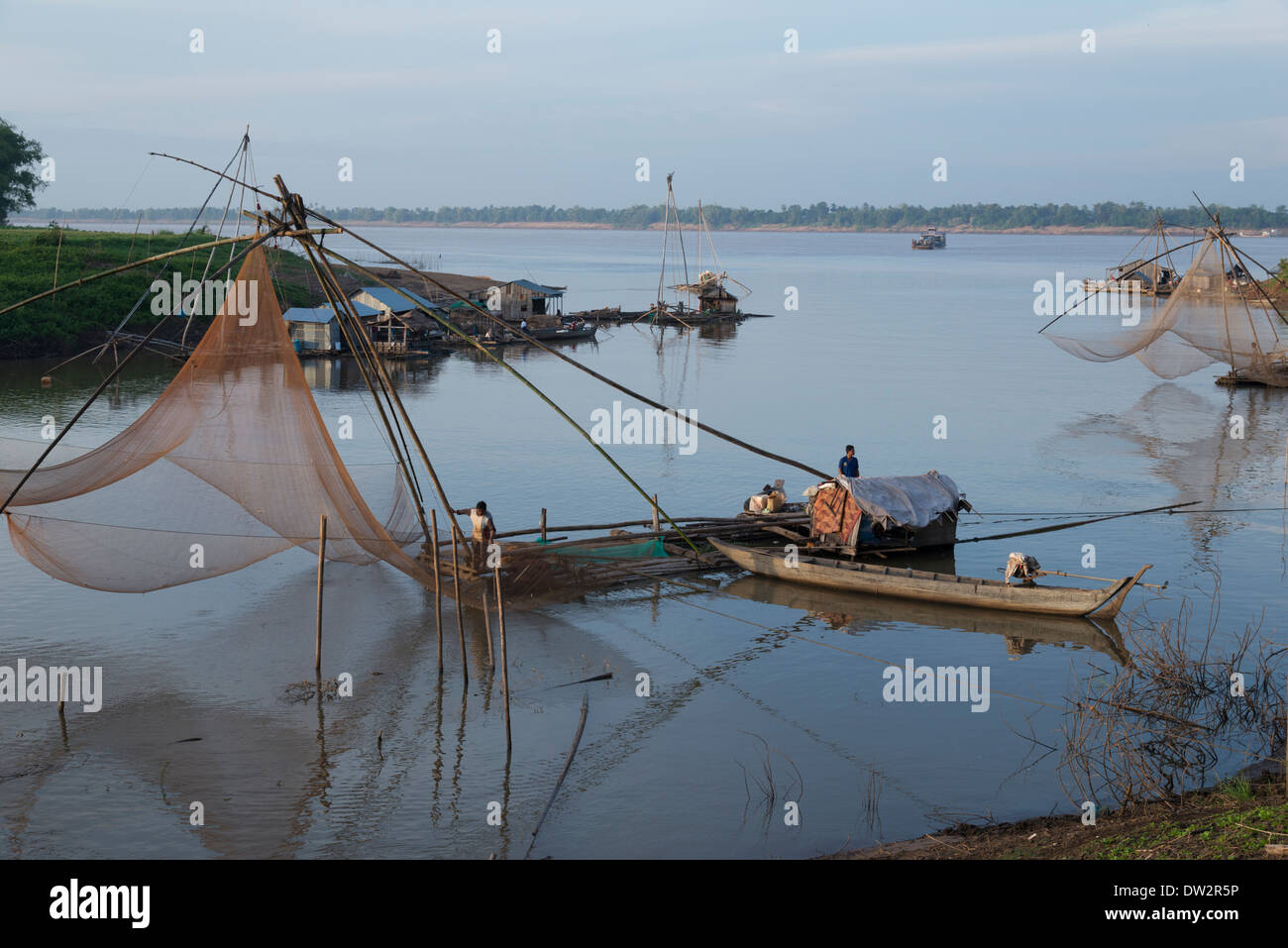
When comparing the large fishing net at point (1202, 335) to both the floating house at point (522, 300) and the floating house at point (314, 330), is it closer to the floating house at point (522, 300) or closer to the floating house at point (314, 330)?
the floating house at point (314, 330)

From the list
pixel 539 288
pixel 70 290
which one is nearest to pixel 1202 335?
pixel 539 288

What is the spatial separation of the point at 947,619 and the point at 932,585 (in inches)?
17.6

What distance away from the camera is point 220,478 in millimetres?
11867

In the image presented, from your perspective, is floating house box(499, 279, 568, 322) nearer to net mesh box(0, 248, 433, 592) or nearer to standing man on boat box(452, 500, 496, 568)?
standing man on boat box(452, 500, 496, 568)

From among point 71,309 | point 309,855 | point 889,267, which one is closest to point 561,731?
point 309,855

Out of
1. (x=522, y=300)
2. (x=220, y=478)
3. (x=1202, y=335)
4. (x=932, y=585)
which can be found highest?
(x=522, y=300)

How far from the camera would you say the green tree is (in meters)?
53.1

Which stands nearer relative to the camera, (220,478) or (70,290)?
(220,478)

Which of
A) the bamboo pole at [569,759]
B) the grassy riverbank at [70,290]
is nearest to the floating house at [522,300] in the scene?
the grassy riverbank at [70,290]

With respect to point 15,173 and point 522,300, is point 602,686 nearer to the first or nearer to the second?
point 522,300
